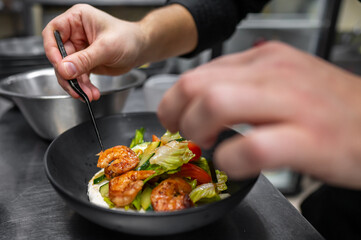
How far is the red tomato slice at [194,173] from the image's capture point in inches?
31.4

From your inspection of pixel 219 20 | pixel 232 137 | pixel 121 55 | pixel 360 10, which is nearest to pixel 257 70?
pixel 232 137

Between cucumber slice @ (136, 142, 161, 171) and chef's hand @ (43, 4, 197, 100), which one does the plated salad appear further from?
chef's hand @ (43, 4, 197, 100)

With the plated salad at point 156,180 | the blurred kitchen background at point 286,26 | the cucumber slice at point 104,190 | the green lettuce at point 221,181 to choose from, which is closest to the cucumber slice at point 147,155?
the plated salad at point 156,180

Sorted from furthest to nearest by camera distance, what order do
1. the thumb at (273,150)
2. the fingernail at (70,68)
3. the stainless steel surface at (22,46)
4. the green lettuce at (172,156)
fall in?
the stainless steel surface at (22,46) → the fingernail at (70,68) → the green lettuce at (172,156) → the thumb at (273,150)

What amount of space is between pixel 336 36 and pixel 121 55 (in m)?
2.56

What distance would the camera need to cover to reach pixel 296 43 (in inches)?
114

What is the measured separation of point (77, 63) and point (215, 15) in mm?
750

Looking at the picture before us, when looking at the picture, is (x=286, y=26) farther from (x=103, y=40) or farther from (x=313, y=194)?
(x=103, y=40)

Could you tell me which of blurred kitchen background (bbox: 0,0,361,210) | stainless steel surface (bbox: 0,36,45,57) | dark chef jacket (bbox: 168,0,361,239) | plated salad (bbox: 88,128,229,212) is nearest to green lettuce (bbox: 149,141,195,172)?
plated salad (bbox: 88,128,229,212)

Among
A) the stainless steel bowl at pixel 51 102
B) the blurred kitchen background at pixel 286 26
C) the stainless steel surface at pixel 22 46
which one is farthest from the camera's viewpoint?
the blurred kitchen background at pixel 286 26

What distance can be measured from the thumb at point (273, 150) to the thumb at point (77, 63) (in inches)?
26.1

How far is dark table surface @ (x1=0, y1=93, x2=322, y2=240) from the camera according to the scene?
0.70 meters

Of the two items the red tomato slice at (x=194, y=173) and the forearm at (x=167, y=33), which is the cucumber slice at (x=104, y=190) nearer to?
the red tomato slice at (x=194, y=173)

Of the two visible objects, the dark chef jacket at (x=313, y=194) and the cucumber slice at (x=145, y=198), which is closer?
the cucumber slice at (x=145, y=198)
